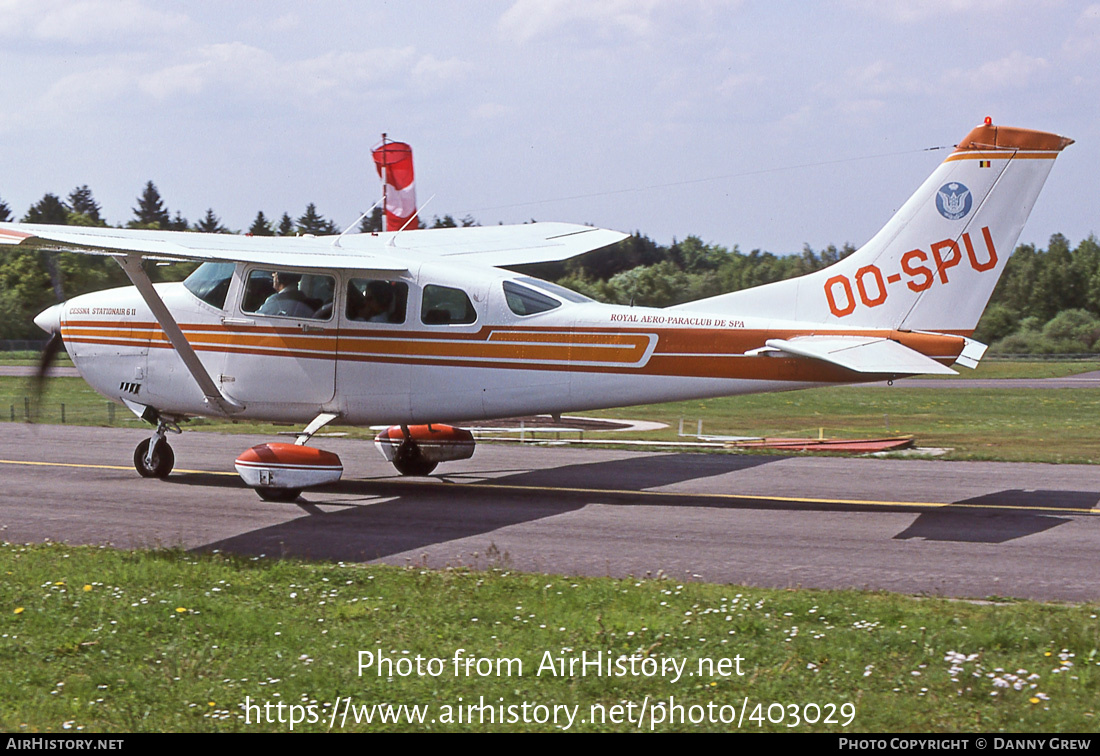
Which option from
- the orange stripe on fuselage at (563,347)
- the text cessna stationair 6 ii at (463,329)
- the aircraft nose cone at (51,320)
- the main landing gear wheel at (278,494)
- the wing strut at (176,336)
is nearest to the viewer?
the text cessna stationair 6 ii at (463,329)

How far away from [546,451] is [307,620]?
11322mm

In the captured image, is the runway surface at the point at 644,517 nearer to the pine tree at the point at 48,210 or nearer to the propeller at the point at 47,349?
the propeller at the point at 47,349

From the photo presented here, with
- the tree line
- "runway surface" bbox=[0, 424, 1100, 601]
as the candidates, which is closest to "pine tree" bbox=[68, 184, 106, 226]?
the tree line

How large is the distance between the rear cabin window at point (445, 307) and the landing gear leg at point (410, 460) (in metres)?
2.62

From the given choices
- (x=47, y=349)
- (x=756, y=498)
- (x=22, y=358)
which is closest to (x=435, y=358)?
(x=756, y=498)

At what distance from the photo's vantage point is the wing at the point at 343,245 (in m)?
12.6

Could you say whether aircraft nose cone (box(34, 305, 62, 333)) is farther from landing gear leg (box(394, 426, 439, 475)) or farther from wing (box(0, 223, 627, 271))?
landing gear leg (box(394, 426, 439, 475))

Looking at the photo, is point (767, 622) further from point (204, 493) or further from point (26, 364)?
point (26, 364)

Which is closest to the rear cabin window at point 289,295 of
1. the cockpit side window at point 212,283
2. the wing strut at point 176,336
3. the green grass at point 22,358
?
the cockpit side window at point 212,283

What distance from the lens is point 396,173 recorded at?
3206 centimetres

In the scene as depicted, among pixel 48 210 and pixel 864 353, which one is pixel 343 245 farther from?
pixel 48 210

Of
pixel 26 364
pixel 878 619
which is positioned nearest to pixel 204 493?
pixel 878 619

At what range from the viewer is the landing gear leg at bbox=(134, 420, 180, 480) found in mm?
15617

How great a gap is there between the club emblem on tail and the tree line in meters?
13.0
